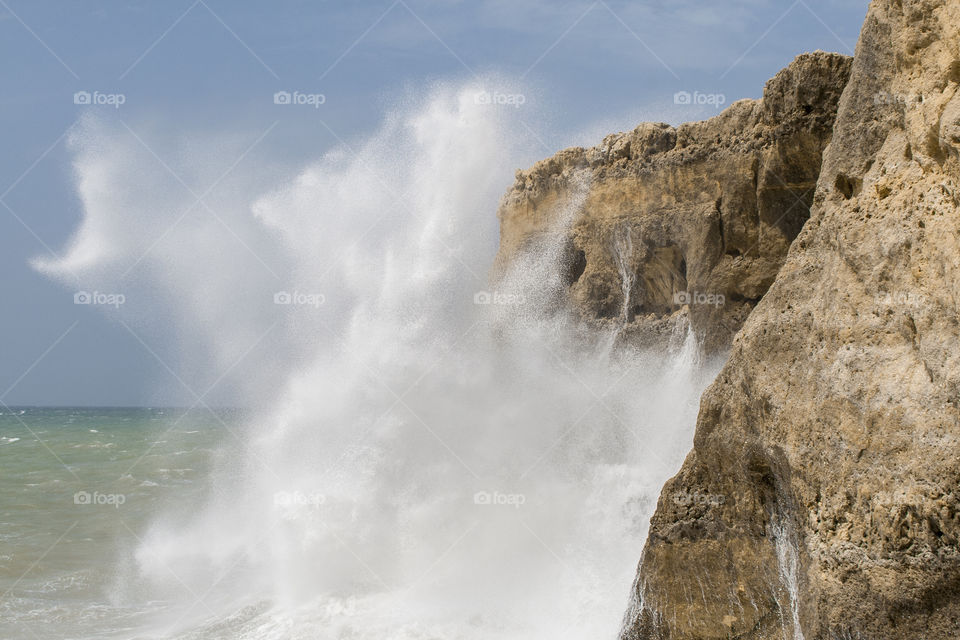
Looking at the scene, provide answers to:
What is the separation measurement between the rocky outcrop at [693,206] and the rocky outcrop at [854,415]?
139 inches

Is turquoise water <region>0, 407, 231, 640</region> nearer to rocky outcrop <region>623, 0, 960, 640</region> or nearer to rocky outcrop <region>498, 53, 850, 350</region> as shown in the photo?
rocky outcrop <region>623, 0, 960, 640</region>

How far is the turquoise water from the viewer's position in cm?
974

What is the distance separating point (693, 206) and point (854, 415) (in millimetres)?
6178

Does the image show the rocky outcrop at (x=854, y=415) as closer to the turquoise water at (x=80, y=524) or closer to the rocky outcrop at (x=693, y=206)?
the rocky outcrop at (x=693, y=206)

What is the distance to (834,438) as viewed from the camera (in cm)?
423

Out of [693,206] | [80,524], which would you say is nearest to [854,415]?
[693,206]

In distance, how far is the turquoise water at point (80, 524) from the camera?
32.0 ft

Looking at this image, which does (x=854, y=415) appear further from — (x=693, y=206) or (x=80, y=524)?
(x=80, y=524)

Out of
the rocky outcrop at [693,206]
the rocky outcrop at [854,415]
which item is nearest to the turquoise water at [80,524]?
the rocky outcrop at [854,415]

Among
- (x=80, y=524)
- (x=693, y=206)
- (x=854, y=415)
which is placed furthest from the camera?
(x=80, y=524)

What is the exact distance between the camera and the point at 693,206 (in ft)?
32.8

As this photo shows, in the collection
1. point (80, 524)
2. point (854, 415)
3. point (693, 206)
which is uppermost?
point (693, 206)

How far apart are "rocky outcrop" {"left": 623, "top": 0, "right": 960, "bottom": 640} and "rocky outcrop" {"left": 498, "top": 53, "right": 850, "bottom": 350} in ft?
11.6

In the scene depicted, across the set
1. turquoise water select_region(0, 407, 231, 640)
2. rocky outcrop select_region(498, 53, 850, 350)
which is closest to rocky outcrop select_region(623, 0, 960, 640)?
rocky outcrop select_region(498, 53, 850, 350)
